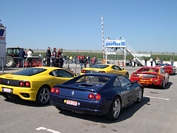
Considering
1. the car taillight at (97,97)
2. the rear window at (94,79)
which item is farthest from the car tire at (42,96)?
the car taillight at (97,97)

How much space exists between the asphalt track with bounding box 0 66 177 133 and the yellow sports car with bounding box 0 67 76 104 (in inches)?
14.5

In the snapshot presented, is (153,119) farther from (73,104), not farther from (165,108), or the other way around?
(73,104)

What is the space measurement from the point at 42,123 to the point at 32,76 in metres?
2.14

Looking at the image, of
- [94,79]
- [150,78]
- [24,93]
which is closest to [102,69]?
[150,78]

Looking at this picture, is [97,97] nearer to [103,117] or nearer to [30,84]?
[103,117]

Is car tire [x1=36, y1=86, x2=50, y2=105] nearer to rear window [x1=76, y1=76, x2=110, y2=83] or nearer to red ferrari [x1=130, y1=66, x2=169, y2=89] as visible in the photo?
rear window [x1=76, y1=76, x2=110, y2=83]

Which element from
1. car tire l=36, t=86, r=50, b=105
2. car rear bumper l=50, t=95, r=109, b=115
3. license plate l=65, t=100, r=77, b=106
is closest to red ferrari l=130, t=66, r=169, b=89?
car tire l=36, t=86, r=50, b=105

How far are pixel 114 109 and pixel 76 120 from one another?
1.06m

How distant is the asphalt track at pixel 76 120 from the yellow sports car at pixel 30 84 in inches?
14.5

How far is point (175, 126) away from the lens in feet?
17.0

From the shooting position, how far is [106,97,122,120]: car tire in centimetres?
532

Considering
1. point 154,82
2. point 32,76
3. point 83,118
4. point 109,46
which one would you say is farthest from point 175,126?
point 109,46

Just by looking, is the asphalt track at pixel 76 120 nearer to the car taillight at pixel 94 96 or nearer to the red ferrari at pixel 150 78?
the car taillight at pixel 94 96

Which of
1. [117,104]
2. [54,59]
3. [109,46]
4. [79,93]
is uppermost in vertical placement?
[109,46]
